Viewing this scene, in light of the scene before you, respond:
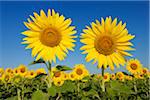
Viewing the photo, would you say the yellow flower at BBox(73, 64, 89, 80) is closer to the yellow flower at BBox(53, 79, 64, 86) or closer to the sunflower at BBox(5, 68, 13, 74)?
the yellow flower at BBox(53, 79, 64, 86)

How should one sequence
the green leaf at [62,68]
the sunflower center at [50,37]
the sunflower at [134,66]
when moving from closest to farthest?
the green leaf at [62,68], the sunflower center at [50,37], the sunflower at [134,66]

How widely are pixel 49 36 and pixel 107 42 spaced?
70 cm

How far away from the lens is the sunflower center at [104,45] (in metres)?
4.06

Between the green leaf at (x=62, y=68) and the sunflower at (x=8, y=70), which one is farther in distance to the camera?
the sunflower at (x=8, y=70)

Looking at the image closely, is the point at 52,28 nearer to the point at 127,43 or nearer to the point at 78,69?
the point at 127,43

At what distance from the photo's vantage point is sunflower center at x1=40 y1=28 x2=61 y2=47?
14.0 feet

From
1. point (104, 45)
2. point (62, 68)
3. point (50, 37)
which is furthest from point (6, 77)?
point (62, 68)

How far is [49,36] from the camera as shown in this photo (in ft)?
14.1

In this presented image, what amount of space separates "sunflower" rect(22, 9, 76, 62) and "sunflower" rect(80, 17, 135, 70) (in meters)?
0.20

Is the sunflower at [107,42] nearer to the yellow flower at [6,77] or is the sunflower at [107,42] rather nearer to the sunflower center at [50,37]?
the sunflower center at [50,37]

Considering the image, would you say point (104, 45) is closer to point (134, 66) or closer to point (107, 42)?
point (107, 42)

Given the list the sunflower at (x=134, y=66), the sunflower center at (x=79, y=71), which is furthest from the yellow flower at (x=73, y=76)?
the sunflower at (x=134, y=66)

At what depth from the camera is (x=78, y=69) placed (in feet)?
32.7

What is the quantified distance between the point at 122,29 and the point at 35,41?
3.39ft
